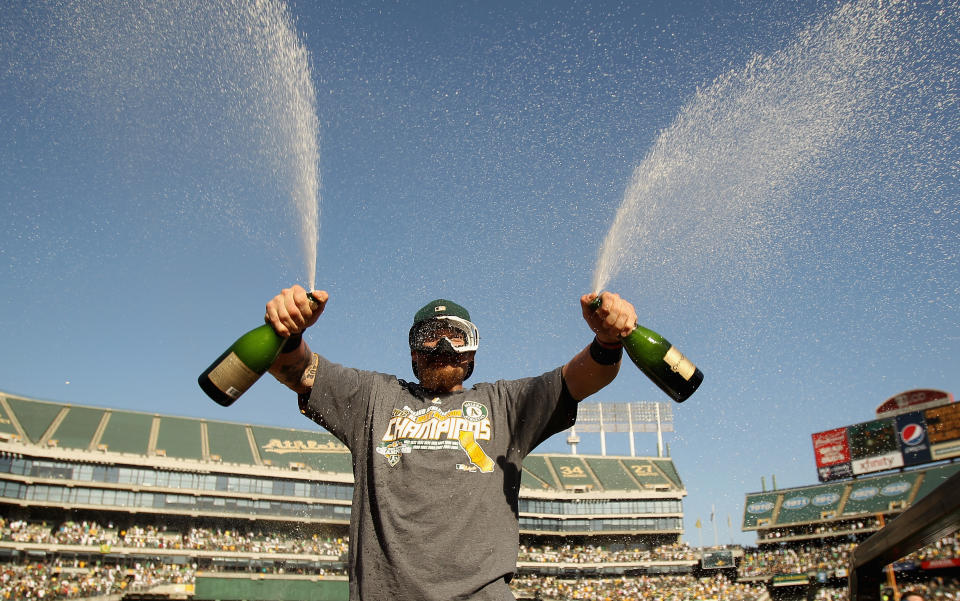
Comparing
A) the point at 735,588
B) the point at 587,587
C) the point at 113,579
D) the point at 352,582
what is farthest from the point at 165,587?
the point at 352,582

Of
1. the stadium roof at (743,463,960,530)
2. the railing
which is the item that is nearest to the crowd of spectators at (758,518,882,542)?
the stadium roof at (743,463,960,530)

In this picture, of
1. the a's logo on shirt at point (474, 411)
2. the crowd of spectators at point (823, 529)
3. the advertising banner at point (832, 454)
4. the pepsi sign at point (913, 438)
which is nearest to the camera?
the a's logo on shirt at point (474, 411)

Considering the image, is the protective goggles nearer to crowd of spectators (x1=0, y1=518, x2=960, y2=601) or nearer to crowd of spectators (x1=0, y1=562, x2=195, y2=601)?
crowd of spectators (x1=0, y1=518, x2=960, y2=601)

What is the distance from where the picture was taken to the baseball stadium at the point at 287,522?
39.9m

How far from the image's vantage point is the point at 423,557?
319 cm

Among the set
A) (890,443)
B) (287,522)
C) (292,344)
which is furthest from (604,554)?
(292,344)

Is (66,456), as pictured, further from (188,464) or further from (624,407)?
(624,407)

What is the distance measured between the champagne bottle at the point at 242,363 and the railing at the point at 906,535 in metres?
2.86

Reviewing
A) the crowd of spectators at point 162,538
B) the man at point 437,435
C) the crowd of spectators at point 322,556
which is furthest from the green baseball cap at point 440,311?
the crowd of spectators at point 162,538

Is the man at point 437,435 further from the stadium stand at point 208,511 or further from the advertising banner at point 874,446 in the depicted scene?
the advertising banner at point 874,446

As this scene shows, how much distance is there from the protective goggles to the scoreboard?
50.6 meters

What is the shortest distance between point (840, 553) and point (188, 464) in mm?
45036

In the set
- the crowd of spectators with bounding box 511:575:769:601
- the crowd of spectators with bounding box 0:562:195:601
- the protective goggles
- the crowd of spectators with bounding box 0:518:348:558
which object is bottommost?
the crowd of spectators with bounding box 511:575:769:601

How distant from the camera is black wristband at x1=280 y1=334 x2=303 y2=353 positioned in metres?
3.55
